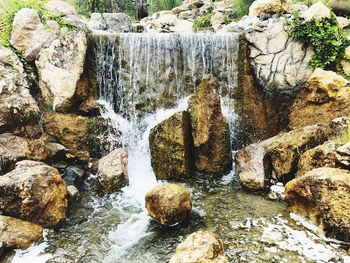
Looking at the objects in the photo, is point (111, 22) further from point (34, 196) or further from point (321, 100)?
point (34, 196)

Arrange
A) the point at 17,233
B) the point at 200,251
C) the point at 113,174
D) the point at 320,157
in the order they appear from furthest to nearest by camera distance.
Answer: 1. the point at 113,174
2. the point at 320,157
3. the point at 17,233
4. the point at 200,251

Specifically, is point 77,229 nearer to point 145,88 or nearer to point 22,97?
point 22,97

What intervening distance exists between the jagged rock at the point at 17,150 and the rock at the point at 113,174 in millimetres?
1380

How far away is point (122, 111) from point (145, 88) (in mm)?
966

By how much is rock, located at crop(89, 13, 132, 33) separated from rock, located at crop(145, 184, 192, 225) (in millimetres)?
9027

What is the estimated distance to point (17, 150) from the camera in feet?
24.4

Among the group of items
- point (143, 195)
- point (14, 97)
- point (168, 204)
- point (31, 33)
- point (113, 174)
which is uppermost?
point (31, 33)

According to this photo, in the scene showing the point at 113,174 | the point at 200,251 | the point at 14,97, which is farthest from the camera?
the point at 14,97

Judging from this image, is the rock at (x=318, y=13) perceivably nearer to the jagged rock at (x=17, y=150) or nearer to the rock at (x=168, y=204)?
the rock at (x=168, y=204)

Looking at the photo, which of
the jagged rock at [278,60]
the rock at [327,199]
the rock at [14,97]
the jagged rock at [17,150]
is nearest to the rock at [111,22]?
the rock at [14,97]

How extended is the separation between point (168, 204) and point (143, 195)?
151 centimetres

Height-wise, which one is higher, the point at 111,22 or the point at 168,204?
the point at 111,22

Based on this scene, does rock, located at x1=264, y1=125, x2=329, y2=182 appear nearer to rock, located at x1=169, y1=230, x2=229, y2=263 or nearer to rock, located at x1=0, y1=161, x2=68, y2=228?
rock, located at x1=169, y1=230, x2=229, y2=263

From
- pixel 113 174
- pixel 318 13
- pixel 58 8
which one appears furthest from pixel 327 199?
pixel 58 8
